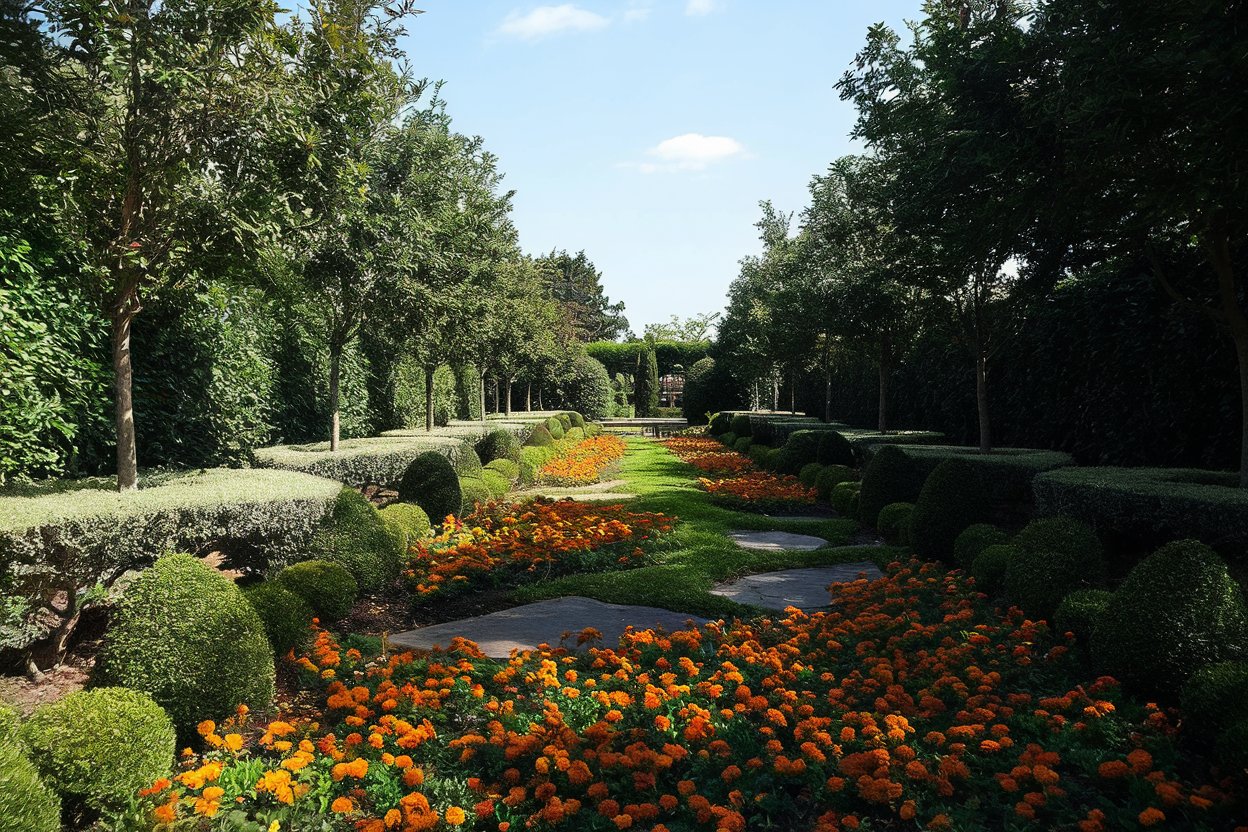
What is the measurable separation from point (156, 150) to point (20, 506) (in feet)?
9.41

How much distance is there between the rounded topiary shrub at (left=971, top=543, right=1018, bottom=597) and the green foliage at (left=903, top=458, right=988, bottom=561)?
4.05 feet

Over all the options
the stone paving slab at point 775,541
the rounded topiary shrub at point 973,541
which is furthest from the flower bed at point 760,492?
the rounded topiary shrub at point 973,541

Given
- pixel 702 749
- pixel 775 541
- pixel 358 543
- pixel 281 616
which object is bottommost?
pixel 775 541

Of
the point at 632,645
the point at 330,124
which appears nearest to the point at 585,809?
the point at 632,645

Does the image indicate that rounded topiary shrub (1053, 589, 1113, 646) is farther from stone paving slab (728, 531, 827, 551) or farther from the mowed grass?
stone paving slab (728, 531, 827, 551)

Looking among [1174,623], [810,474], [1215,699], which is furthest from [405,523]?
[810,474]

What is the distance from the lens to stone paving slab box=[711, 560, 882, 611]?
22.4 feet

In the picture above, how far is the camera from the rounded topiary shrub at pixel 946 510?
801 cm

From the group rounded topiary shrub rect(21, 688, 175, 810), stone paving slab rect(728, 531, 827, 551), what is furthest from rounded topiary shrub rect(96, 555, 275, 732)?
stone paving slab rect(728, 531, 827, 551)

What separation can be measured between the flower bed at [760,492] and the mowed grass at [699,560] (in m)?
0.42

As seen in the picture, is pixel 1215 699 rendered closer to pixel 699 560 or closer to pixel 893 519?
pixel 699 560

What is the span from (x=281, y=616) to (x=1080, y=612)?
Answer: 528cm

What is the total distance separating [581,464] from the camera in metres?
18.3

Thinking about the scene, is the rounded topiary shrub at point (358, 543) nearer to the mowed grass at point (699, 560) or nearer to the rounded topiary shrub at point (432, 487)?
the mowed grass at point (699, 560)
